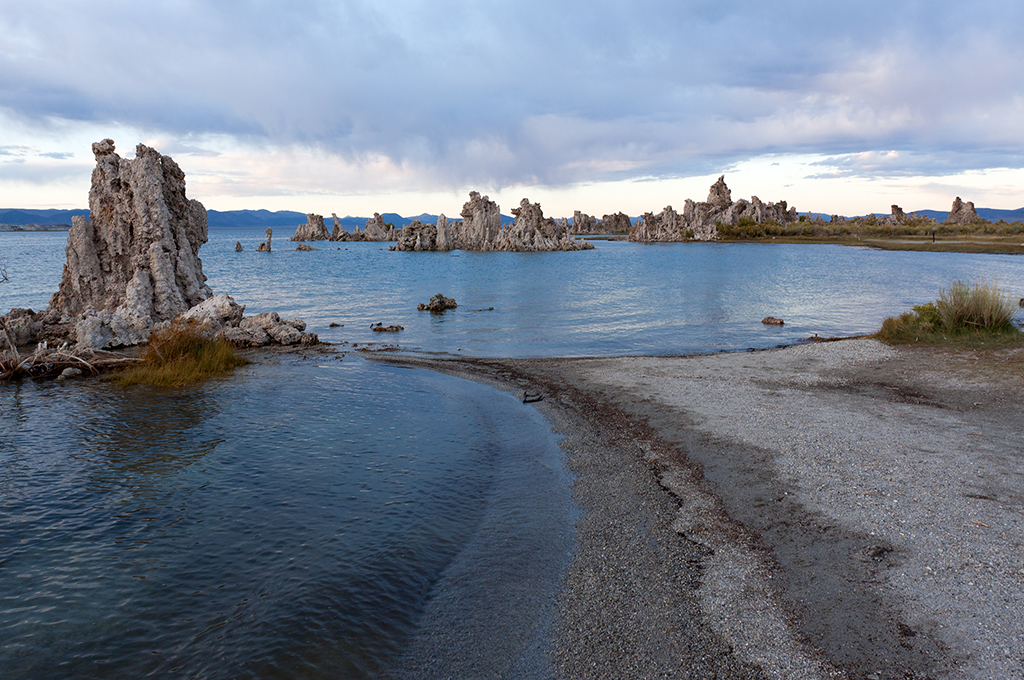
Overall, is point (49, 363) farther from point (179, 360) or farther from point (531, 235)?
point (531, 235)

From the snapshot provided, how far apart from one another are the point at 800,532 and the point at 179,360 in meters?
18.1

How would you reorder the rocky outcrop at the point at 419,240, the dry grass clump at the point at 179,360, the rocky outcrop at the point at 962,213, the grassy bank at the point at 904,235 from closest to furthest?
the dry grass clump at the point at 179,360 → the grassy bank at the point at 904,235 → the rocky outcrop at the point at 419,240 → the rocky outcrop at the point at 962,213

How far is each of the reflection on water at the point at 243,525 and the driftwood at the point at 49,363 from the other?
246cm

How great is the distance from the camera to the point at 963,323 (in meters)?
19.7

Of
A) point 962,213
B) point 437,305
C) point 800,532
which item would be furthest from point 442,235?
point 962,213

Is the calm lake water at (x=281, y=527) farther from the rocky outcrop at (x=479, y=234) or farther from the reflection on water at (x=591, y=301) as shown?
the rocky outcrop at (x=479, y=234)

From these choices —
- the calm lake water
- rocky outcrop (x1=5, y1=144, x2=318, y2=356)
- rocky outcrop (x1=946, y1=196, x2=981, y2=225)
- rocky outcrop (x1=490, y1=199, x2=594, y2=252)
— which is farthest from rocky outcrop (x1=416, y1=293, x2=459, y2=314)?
rocky outcrop (x1=946, y1=196, x2=981, y2=225)

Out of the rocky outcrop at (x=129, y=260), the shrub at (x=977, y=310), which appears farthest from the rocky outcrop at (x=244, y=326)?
the shrub at (x=977, y=310)

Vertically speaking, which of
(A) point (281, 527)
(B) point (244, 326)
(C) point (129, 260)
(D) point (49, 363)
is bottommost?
(A) point (281, 527)

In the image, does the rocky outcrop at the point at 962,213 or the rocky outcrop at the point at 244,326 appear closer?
the rocky outcrop at the point at 244,326

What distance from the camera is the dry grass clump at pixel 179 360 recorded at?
1666 centimetres

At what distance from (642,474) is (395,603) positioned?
17.4 ft

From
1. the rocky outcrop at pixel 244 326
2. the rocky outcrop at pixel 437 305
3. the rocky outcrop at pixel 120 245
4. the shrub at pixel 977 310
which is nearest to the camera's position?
the shrub at pixel 977 310

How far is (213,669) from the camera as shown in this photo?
5609mm
